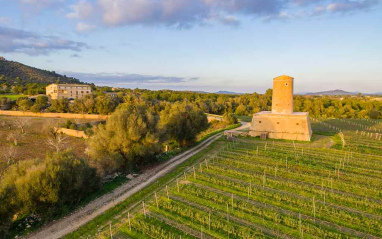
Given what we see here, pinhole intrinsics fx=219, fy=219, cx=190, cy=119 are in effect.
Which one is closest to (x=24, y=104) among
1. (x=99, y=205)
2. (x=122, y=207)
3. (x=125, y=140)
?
(x=125, y=140)

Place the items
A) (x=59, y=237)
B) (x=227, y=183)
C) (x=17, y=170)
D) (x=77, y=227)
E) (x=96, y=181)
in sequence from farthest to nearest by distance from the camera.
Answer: (x=227, y=183)
(x=96, y=181)
(x=17, y=170)
(x=77, y=227)
(x=59, y=237)

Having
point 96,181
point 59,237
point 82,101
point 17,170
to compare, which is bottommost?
point 59,237

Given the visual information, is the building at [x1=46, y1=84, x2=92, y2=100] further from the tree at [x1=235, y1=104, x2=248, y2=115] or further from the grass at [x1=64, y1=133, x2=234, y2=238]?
the grass at [x1=64, y1=133, x2=234, y2=238]

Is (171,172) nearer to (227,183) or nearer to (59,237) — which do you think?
(227,183)

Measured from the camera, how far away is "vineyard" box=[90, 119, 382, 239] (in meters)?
9.30

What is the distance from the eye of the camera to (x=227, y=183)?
550 inches

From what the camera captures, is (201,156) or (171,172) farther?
(201,156)

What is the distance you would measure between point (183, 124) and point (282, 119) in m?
12.7

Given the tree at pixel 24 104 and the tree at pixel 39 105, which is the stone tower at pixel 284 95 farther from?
the tree at pixel 24 104

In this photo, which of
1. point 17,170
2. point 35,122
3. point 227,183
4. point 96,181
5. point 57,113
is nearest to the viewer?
point 17,170

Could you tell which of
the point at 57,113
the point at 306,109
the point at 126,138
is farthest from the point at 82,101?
the point at 306,109

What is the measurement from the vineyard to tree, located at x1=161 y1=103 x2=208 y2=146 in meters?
6.03

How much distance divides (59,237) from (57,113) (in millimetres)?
43462

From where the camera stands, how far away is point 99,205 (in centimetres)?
1181
